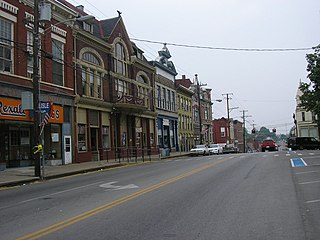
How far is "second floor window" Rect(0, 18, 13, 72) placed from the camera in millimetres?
21734

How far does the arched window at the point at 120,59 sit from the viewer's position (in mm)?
36047

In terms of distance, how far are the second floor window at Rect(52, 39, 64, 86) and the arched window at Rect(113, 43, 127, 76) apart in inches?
347

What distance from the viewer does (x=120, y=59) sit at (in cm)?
3709

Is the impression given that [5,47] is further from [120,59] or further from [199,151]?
[199,151]

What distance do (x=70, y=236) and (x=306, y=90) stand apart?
29909 mm

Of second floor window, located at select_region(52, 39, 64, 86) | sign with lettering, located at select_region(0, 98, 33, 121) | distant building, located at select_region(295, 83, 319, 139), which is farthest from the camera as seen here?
distant building, located at select_region(295, 83, 319, 139)

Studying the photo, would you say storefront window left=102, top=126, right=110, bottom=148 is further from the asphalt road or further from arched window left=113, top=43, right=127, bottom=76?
the asphalt road

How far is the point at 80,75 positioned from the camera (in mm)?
29938

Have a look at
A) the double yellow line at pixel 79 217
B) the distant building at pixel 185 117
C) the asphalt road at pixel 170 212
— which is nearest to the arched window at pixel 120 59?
the distant building at pixel 185 117

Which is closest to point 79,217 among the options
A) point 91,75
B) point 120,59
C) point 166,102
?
point 91,75

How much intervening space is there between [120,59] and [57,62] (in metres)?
10.9

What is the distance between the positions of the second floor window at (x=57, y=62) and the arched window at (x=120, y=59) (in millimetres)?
8821

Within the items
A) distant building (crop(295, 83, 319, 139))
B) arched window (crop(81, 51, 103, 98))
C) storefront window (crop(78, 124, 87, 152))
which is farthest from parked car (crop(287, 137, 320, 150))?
distant building (crop(295, 83, 319, 139))

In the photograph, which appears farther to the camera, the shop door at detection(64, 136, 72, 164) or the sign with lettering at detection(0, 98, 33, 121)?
the shop door at detection(64, 136, 72, 164)
